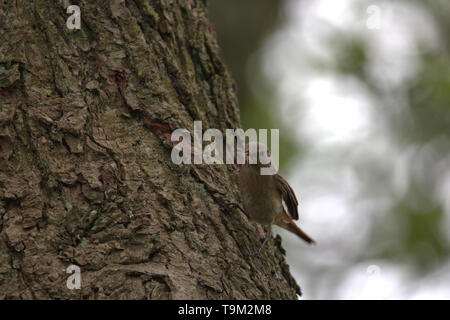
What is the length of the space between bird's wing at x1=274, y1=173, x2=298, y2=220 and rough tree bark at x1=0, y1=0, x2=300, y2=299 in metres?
0.79

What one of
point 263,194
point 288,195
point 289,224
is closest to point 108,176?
point 263,194

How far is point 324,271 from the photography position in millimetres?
7645

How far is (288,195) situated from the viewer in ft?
13.8

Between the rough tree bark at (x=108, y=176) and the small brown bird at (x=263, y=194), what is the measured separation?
0.31m

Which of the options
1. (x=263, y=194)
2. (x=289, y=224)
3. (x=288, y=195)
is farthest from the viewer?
(x=289, y=224)

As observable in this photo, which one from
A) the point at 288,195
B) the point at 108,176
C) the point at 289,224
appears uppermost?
the point at 288,195

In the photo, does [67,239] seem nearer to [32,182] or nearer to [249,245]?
[32,182]

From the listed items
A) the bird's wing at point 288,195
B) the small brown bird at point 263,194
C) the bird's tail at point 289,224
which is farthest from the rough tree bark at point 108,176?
the bird's tail at point 289,224

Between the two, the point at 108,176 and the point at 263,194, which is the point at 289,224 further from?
the point at 108,176

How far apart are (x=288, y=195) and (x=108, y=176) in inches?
66.0

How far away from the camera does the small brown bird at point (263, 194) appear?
12.2ft

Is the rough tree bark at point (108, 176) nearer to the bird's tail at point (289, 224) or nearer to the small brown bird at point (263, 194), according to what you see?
the small brown bird at point (263, 194)

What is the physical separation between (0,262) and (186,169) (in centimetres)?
106
